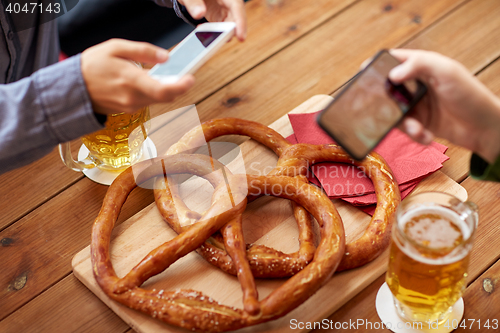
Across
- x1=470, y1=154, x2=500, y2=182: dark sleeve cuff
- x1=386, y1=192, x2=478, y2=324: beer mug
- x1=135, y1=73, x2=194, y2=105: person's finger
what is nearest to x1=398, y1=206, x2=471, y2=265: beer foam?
x1=386, y1=192, x2=478, y2=324: beer mug

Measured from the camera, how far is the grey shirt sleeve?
0.75 meters

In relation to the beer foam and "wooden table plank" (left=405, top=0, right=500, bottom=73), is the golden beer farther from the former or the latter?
"wooden table plank" (left=405, top=0, right=500, bottom=73)

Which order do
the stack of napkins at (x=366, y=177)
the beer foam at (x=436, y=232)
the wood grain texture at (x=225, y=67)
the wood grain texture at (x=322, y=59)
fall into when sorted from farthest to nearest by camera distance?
the wood grain texture at (x=322, y=59) → the wood grain texture at (x=225, y=67) → the stack of napkins at (x=366, y=177) → the beer foam at (x=436, y=232)

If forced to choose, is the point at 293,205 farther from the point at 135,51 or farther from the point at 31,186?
the point at 31,186

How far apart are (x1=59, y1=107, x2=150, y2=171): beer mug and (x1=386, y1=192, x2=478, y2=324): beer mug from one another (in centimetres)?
61

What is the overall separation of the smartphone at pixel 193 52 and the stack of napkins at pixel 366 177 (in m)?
0.37

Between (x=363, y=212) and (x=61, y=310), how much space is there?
2.08ft

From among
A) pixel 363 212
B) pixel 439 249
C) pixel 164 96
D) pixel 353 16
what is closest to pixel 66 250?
pixel 164 96

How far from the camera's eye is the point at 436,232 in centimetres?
75

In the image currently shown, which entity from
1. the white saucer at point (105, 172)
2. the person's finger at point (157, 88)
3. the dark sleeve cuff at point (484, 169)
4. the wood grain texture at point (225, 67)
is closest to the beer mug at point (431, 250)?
the dark sleeve cuff at point (484, 169)

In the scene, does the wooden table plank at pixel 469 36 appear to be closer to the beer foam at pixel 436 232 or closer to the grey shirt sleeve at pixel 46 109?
the beer foam at pixel 436 232

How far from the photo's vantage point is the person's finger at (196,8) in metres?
0.98

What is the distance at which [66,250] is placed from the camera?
103 cm

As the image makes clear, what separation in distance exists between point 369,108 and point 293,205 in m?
0.32
